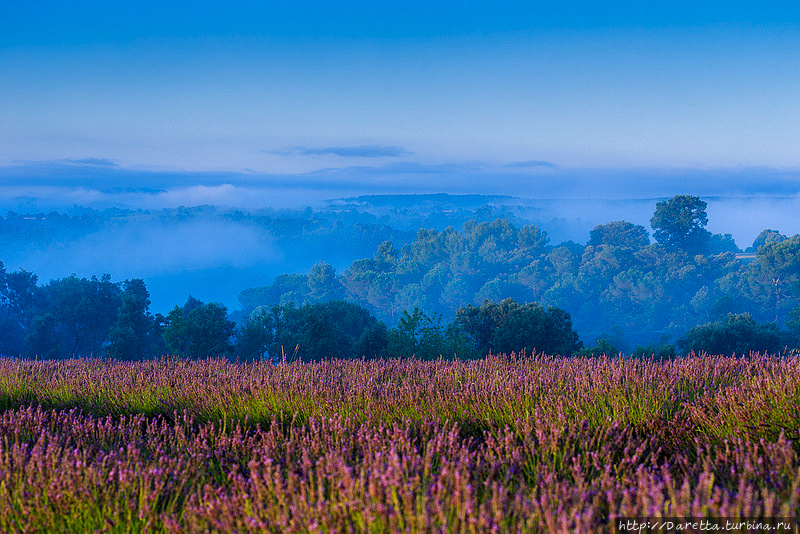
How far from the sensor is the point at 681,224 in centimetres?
8081

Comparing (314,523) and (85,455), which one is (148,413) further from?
(314,523)

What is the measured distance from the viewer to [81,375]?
255 inches

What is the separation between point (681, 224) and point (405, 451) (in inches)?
3409

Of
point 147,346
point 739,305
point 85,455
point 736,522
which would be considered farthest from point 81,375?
point 739,305

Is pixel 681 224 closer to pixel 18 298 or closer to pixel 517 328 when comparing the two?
pixel 517 328

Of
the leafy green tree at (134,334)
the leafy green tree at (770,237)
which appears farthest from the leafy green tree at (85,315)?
the leafy green tree at (770,237)

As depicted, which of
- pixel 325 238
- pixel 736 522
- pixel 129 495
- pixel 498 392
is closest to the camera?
pixel 736 522

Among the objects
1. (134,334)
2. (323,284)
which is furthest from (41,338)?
(323,284)

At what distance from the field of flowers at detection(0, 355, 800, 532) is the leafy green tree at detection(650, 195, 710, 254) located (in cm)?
8225

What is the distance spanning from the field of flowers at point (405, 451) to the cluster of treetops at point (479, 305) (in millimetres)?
10509

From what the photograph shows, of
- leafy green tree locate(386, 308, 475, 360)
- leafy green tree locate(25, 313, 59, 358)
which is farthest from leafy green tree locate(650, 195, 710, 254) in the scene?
leafy green tree locate(25, 313, 59, 358)

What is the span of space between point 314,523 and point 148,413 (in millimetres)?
3888

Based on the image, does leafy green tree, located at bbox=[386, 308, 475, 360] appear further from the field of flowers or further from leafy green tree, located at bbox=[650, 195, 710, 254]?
leafy green tree, located at bbox=[650, 195, 710, 254]

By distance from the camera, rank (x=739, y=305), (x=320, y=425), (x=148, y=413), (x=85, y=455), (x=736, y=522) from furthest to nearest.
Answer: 1. (x=739, y=305)
2. (x=148, y=413)
3. (x=320, y=425)
4. (x=85, y=455)
5. (x=736, y=522)
